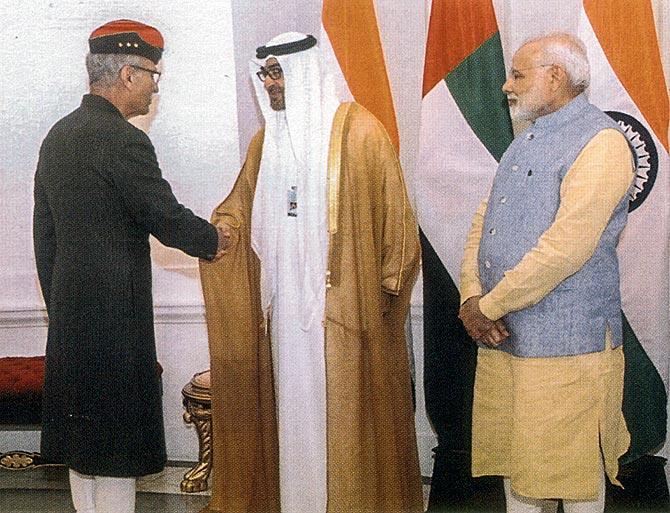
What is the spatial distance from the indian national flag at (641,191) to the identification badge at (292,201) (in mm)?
843

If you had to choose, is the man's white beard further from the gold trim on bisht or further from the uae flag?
the gold trim on bisht

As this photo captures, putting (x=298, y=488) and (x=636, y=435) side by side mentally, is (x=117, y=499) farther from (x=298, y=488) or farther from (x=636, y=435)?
(x=636, y=435)

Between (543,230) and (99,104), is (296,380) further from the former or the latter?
(99,104)

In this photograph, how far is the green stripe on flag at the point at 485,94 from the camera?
250 centimetres

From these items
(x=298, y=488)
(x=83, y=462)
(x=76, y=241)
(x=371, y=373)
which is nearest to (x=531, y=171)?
(x=371, y=373)

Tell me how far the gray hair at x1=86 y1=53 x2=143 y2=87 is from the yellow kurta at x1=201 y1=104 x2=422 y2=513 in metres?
0.42

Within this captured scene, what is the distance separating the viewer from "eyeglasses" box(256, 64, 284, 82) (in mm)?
2484

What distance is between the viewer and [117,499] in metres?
2.66

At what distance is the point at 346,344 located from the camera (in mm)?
2510

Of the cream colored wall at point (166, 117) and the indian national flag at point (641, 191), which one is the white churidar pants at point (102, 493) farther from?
the indian national flag at point (641, 191)

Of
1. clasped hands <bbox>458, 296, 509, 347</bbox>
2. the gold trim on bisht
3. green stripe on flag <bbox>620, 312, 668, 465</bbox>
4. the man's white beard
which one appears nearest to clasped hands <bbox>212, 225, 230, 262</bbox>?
the gold trim on bisht

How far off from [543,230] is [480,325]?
12.3 inches

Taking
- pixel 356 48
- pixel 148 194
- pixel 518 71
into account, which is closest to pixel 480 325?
pixel 518 71

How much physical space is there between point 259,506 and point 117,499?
415 millimetres
